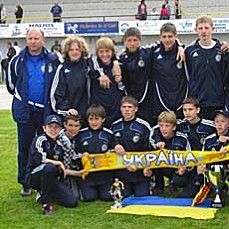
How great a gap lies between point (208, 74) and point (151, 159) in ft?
3.55

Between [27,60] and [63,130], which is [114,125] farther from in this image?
[27,60]

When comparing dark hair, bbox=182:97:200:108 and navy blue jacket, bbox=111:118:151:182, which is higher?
dark hair, bbox=182:97:200:108

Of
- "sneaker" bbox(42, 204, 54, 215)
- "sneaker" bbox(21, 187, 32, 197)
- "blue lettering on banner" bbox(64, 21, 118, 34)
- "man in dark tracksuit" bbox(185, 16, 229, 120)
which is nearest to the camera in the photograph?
"sneaker" bbox(42, 204, 54, 215)

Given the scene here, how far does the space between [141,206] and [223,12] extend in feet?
109

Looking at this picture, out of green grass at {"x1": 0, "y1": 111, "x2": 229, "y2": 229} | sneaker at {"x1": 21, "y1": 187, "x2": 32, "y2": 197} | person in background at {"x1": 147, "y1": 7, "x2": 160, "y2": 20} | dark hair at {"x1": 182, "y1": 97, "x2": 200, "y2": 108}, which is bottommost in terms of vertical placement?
green grass at {"x1": 0, "y1": 111, "x2": 229, "y2": 229}

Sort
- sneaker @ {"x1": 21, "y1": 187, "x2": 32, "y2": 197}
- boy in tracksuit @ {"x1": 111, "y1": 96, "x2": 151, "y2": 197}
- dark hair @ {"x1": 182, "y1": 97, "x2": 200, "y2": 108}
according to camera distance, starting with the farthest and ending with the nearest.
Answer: sneaker @ {"x1": 21, "y1": 187, "x2": 32, "y2": 197}
boy in tracksuit @ {"x1": 111, "y1": 96, "x2": 151, "y2": 197}
dark hair @ {"x1": 182, "y1": 97, "x2": 200, "y2": 108}

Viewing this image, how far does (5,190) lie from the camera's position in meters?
7.34

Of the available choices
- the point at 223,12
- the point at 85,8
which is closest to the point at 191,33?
the point at 223,12

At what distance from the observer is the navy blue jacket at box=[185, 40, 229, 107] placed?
6500mm

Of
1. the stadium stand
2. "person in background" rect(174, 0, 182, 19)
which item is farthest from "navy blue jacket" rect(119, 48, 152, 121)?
the stadium stand

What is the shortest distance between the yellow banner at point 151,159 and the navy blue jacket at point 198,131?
0.52 ft

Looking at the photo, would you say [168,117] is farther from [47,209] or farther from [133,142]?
[47,209]

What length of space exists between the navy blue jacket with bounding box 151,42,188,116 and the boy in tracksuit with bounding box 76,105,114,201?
675mm

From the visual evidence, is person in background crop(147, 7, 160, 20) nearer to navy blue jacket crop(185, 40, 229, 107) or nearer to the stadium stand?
the stadium stand
